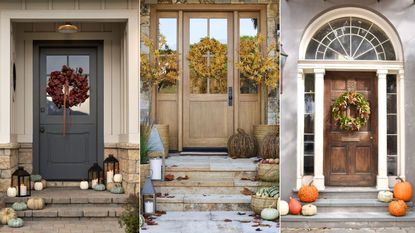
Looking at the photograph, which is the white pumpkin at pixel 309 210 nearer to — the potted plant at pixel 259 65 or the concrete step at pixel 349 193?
the concrete step at pixel 349 193

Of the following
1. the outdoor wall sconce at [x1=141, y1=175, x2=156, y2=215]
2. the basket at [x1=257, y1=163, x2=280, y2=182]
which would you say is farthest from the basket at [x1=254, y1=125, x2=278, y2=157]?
the outdoor wall sconce at [x1=141, y1=175, x2=156, y2=215]

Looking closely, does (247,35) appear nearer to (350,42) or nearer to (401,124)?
(350,42)

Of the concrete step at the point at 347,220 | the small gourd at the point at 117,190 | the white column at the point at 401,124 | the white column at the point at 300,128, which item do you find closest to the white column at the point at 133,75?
the small gourd at the point at 117,190

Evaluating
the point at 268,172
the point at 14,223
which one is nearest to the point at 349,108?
the point at 268,172

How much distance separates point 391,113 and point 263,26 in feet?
6.21

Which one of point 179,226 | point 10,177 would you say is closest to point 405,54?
point 179,226

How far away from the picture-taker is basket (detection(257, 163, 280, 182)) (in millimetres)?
3261

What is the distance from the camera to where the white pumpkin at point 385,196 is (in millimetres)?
4480

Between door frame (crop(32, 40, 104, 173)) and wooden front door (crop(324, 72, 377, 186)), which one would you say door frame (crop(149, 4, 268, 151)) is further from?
door frame (crop(32, 40, 104, 173))

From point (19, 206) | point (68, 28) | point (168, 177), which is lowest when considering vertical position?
point (19, 206)

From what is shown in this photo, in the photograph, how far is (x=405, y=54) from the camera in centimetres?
444

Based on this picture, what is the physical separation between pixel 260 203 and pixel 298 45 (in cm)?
160

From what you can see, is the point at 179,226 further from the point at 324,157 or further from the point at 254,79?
the point at 324,157

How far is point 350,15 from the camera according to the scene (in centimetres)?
453
